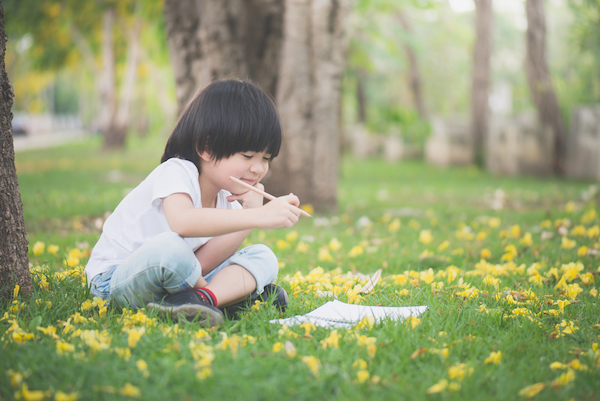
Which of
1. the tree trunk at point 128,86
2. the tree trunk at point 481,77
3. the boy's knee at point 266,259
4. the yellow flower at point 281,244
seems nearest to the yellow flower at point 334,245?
the yellow flower at point 281,244

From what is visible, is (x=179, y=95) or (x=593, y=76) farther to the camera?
(x=593, y=76)

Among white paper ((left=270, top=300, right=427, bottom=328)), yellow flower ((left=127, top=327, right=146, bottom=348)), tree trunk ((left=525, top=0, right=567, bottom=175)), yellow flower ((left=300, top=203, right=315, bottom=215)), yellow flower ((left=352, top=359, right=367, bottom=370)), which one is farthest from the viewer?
tree trunk ((left=525, top=0, right=567, bottom=175))

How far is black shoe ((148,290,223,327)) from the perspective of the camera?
1.99m

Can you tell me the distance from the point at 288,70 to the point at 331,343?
4028 millimetres

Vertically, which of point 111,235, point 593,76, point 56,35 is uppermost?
point 56,35

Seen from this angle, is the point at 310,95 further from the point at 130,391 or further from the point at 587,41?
the point at 587,41

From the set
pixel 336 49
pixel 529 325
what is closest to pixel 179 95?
pixel 336 49

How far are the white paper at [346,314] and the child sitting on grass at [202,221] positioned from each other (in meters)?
0.18

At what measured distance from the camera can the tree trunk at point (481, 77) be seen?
11.7m

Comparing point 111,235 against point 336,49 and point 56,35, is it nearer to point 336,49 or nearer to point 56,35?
point 336,49

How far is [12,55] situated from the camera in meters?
25.3

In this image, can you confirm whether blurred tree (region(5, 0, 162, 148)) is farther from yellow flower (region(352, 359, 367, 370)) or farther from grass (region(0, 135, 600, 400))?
yellow flower (region(352, 359, 367, 370))

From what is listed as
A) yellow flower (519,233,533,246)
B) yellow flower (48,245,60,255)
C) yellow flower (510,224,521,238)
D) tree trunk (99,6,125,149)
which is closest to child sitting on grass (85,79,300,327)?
yellow flower (48,245,60,255)

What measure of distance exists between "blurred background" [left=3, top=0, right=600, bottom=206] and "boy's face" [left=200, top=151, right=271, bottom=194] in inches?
127
